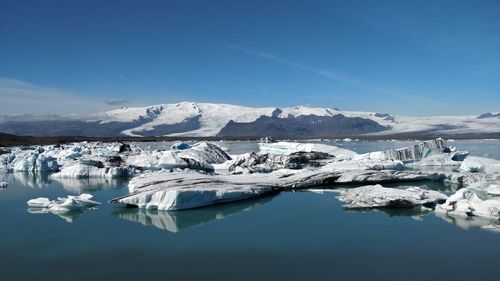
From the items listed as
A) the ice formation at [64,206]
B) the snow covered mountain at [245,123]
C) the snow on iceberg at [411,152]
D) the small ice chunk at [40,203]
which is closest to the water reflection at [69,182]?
the small ice chunk at [40,203]

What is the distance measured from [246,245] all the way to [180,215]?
2.07 m

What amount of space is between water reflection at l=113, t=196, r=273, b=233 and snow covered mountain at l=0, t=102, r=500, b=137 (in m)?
93.5

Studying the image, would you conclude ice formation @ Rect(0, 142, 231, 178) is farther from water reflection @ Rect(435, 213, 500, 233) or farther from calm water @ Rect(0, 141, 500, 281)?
water reflection @ Rect(435, 213, 500, 233)

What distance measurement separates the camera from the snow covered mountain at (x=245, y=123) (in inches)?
4277

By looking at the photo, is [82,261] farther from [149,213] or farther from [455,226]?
[455,226]

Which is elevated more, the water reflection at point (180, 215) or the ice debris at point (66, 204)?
the ice debris at point (66, 204)

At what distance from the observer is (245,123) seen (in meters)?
117

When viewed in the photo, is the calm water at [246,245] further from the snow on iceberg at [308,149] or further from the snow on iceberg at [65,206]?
the snow on iceberg at [308,149]

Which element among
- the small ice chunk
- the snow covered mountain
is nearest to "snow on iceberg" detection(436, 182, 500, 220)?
the small ice chunk

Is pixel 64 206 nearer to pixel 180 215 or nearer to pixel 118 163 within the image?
pixel 180 215

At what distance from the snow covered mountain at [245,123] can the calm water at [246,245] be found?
94.0m

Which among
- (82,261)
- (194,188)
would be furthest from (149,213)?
(82,261)

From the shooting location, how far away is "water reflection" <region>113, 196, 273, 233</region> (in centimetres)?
636

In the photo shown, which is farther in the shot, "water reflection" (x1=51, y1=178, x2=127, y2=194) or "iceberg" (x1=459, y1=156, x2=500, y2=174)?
"iceberg" (x1=459, y1=156, x2=500, y2=174)
